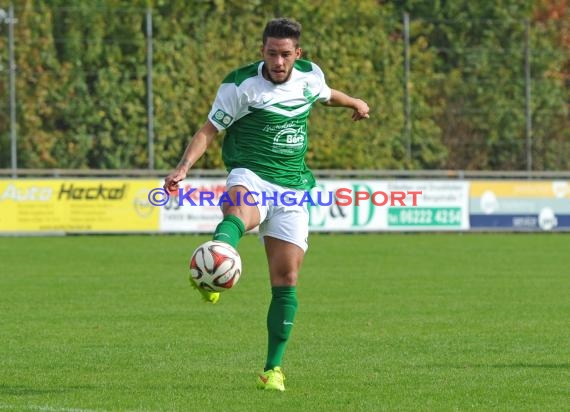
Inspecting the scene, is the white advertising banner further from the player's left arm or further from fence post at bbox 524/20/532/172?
the player's left arm

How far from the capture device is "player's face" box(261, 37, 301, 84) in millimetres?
8258

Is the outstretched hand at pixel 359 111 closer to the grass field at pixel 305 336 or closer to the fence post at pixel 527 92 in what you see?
the grass field at pixel 305 336

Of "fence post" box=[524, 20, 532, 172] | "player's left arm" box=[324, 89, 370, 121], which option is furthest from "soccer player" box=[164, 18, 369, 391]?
"fence post" box=[524, 20, 532, 172]

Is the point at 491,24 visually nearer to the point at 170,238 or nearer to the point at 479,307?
the point at 170,238

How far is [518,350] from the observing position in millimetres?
10461

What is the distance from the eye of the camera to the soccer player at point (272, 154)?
832 cm

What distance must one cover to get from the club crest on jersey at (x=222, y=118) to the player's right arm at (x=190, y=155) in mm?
49

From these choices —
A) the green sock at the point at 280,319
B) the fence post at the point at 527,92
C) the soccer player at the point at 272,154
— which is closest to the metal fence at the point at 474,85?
the fence post at the point at 527,92

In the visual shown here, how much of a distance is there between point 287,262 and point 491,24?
89.7ft

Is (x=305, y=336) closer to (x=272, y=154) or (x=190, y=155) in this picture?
(x=272, y=154)

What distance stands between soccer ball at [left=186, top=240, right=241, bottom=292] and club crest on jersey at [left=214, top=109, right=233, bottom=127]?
2.98 ft

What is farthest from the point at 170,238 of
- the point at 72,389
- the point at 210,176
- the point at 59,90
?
the point at 72,389

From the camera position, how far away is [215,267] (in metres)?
7.77

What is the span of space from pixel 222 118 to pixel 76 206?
19.7 metres
